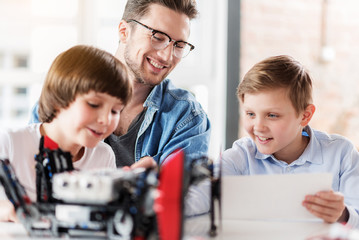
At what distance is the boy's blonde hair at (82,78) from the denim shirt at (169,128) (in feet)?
1.86

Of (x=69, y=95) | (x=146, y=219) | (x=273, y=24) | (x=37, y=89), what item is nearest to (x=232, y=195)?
(x=146, y=219)

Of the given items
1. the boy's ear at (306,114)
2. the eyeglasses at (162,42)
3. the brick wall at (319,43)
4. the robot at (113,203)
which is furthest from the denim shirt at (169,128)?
the brick wall at (319,43)

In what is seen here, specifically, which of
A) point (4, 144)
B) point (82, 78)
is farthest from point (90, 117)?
point (4, 144)

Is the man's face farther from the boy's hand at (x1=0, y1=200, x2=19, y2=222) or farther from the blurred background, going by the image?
the blurred background

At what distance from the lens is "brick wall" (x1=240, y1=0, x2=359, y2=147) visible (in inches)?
120

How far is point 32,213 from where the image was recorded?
2.77 ft

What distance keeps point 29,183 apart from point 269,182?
58 cm

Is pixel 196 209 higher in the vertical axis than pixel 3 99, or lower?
lower

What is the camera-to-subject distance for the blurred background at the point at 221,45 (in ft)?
9.06

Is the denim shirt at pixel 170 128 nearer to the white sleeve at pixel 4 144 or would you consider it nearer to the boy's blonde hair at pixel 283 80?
the boy's blonde hair at pixel 283 80

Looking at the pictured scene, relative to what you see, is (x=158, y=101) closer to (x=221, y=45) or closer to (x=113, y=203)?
(x=113, y=203)

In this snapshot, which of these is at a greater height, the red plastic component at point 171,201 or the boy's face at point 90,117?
the boy's face at point 90,117

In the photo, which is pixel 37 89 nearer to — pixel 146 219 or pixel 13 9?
pixel 13 9

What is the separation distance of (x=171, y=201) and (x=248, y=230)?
0.35 m
